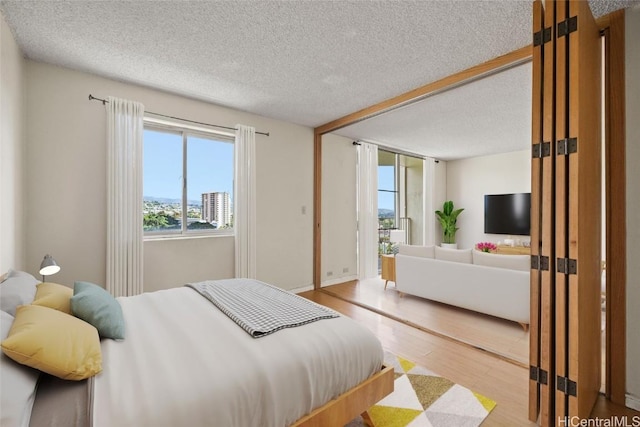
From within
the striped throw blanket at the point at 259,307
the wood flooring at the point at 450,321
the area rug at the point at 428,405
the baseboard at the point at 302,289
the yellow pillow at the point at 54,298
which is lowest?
the area rug at the point at 428,405

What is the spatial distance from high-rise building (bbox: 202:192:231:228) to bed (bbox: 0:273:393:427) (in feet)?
6.82

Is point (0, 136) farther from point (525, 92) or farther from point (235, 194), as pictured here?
point (525, 92)

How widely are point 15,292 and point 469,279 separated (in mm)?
3850

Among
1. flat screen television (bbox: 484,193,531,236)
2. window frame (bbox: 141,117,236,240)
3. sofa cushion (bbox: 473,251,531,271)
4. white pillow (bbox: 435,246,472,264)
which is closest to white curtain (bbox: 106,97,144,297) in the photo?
window frame (bbox: 141,117,236,240)

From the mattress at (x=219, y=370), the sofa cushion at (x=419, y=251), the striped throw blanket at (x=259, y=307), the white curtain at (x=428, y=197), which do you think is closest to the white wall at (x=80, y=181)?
the striped throw blanket at (x=259, y=307)

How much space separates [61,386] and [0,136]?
1865mm

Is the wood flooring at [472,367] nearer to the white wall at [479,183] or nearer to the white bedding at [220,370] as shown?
the white bedding at [220,370]

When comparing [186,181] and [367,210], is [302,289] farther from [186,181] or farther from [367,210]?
[186,181]

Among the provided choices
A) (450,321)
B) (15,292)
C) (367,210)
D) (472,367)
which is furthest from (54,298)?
(367,210)

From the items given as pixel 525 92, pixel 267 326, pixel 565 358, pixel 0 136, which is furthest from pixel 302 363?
pixel 525 92

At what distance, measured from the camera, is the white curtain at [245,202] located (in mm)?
3770

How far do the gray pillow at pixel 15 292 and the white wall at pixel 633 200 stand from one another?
3.53 m

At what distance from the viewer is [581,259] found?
158 centimetres

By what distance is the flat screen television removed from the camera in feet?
19.3
